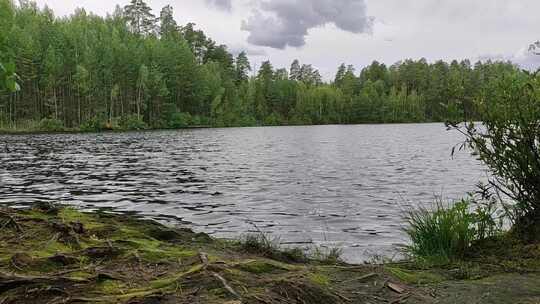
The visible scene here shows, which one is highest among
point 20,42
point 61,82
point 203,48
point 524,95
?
point 203,48

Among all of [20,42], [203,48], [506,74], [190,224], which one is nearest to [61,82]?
[20,42]

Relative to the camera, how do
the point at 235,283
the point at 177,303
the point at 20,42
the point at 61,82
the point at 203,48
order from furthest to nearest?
the point at 203,48 → the point at 61,82 → the point at 20,42 → the point at 235,283 → the point at 177,303

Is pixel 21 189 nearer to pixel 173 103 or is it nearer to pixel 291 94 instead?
pixel 173 103

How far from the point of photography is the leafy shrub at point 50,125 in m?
81.1

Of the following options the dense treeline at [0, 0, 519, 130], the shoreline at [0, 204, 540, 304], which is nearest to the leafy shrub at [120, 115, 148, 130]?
the dense treeline at [0, 0, 519, 130]

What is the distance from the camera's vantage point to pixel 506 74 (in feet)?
23.0

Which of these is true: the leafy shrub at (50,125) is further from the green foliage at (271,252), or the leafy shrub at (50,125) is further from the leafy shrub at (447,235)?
the leafy shrub at (447,235)

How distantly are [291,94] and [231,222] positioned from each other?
143833 millimetres

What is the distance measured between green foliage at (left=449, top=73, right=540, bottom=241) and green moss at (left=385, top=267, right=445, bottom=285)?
7.03 ft

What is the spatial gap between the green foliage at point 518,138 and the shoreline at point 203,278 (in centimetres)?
121

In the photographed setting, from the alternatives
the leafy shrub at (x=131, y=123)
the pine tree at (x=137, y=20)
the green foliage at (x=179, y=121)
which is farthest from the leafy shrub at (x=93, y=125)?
the pine tree at (x=137, y=20)

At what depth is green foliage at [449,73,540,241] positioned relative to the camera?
664 cm

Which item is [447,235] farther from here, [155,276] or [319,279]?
[155,276]

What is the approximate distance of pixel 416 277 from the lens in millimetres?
5453
